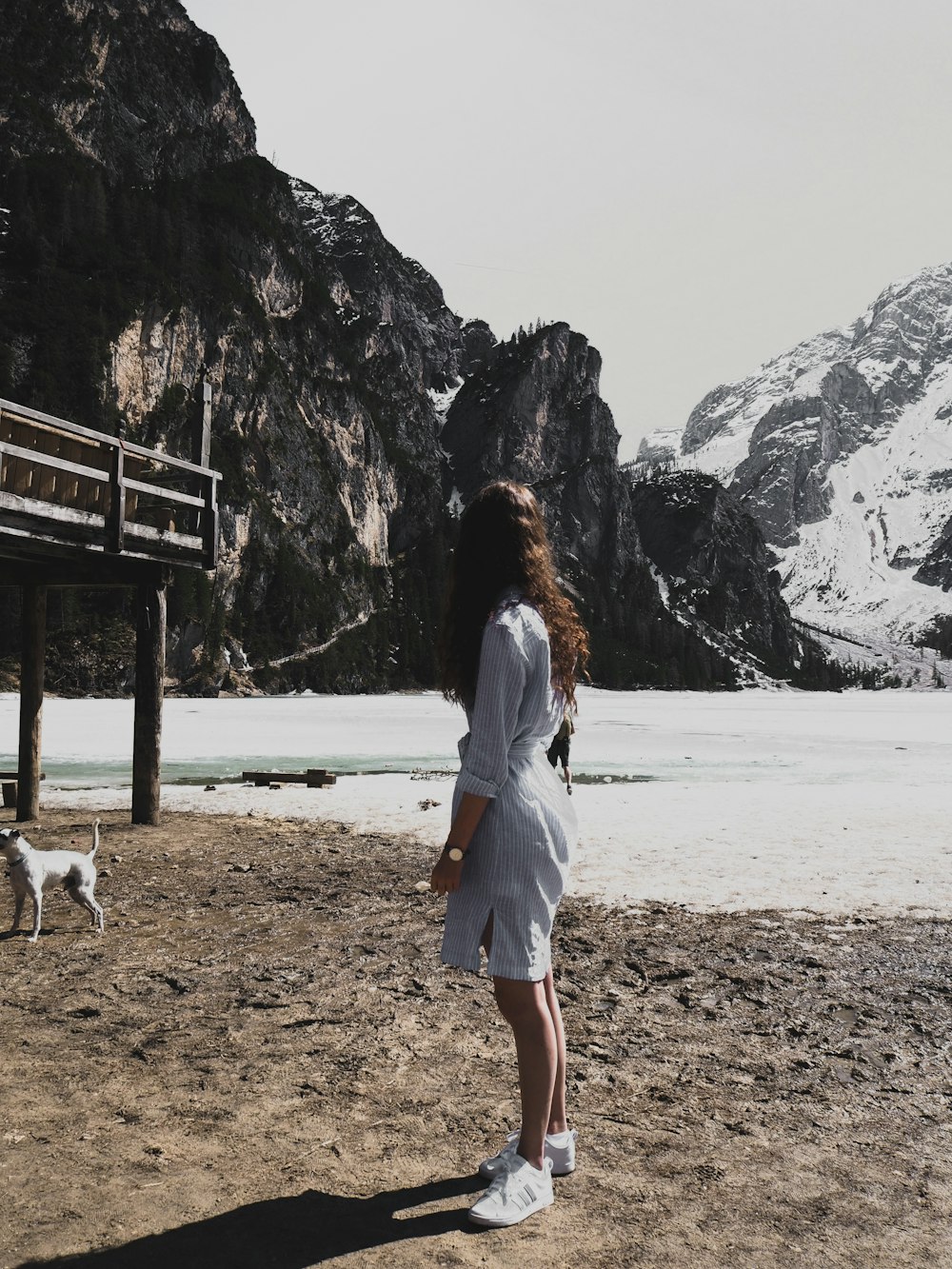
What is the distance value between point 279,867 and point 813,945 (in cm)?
631

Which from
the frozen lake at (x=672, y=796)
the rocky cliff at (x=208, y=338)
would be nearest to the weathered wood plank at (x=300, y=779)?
the frozen lake at (x=672, y=796)

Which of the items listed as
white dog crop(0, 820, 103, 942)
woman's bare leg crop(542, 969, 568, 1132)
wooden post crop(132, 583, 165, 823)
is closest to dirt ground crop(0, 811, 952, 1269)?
woman's bare leg crop(542, 969, 568, 1132)

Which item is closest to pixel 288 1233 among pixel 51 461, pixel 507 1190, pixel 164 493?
pixel 507 1190

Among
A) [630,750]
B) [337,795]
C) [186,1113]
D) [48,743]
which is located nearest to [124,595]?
[48,743]

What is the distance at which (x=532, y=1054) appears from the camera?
12.2 ft

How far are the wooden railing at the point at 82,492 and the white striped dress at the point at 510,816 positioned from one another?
850cm

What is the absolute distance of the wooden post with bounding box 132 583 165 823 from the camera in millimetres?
14273

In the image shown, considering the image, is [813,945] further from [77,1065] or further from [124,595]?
[124,595]

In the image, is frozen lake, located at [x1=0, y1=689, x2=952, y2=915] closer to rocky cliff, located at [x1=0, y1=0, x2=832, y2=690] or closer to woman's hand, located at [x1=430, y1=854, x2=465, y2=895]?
woman's hand, located at [x1=430, y1=854, x2=465, y2=895]

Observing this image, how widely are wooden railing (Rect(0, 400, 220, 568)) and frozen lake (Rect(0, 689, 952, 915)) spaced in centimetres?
542

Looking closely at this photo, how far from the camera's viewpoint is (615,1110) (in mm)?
4715

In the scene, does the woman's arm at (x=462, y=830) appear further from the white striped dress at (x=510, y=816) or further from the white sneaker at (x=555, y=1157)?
the white sneaker at (x=555, y=1157)

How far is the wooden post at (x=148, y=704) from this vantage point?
1427cm

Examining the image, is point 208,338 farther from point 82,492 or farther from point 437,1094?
point 437,1094
